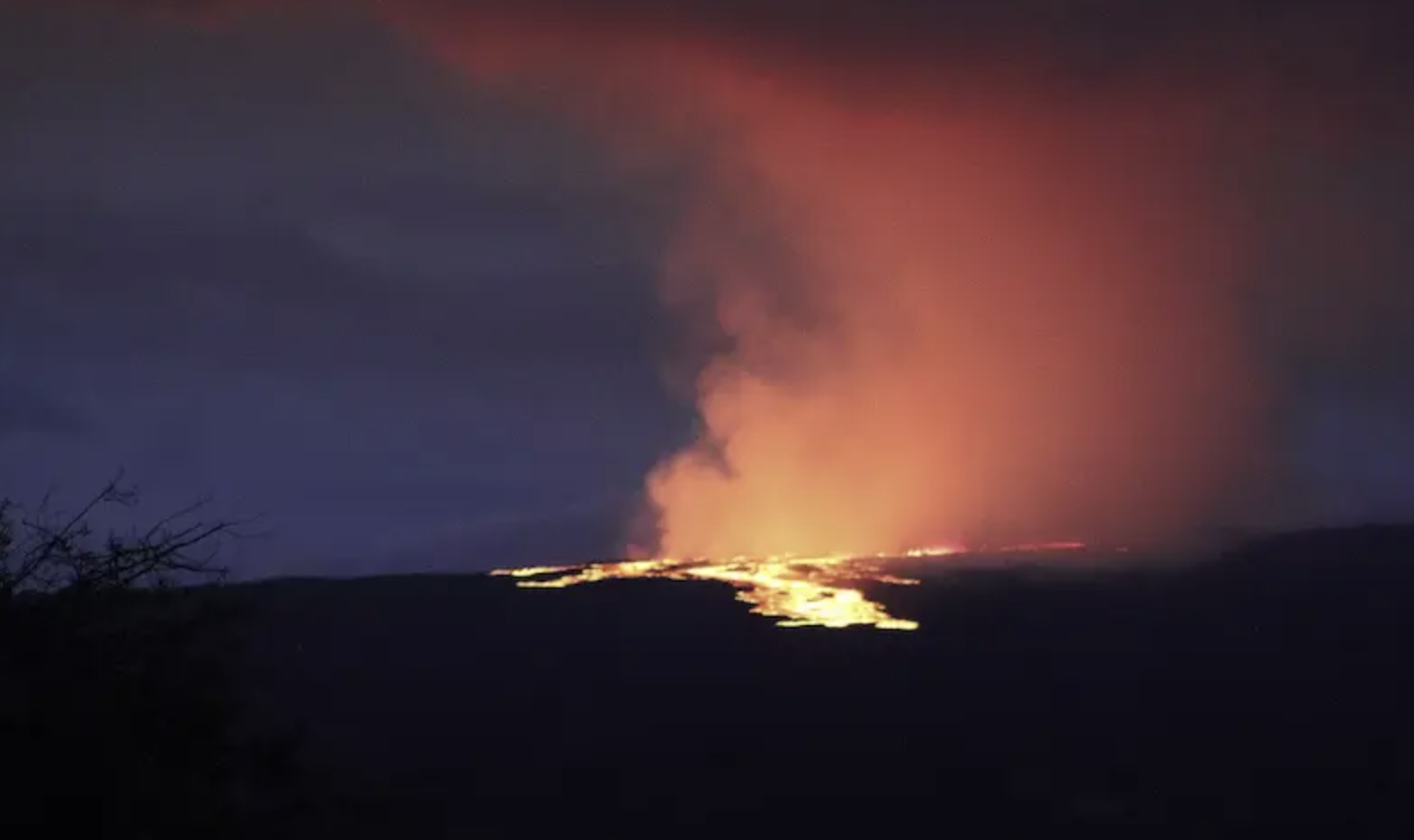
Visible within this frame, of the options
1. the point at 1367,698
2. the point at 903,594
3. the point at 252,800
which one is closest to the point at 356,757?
the point at 252,800

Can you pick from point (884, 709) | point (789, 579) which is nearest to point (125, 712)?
point (884, 709)

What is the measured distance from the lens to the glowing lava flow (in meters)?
14.4

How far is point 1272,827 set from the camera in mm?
8922

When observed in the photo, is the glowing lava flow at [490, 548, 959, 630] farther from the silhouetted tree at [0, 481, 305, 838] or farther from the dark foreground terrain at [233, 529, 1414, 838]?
the silhouetted tree at [0, 481, 305, 838]

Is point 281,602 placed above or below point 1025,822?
above

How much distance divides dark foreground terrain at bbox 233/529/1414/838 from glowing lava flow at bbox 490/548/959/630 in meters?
0.42

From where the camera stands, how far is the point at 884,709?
37.5 feet

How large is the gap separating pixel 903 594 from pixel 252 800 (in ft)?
27.3

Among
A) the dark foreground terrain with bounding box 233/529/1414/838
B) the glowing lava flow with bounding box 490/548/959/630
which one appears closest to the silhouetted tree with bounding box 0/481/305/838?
the dark foreground terrain with bounding box 233/529/1414/838

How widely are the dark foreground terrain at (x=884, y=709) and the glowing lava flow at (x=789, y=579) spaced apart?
1.39 ft

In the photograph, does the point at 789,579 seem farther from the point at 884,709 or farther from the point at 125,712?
the point at 125,712

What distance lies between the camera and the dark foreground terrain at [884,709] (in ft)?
31.2

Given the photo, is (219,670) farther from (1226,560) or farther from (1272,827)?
(1226,560)

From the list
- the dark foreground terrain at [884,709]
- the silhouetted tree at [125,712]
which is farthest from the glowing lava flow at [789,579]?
the silhouetted tree at [125,712]
